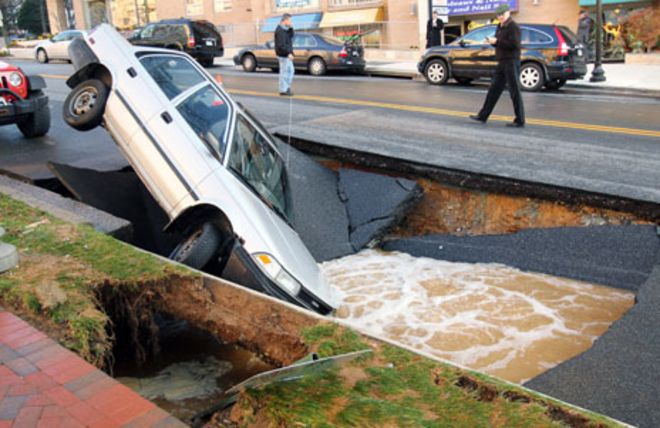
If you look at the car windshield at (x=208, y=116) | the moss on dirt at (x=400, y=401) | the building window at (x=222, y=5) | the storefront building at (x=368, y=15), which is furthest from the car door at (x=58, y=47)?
the moss on dirt at (x=400, y=401)

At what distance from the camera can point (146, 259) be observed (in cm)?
477

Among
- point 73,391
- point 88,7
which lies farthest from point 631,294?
point 88,7

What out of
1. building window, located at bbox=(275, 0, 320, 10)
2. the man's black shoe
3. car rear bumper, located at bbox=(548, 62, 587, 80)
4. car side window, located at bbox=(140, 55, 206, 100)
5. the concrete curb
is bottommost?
the concrete curb

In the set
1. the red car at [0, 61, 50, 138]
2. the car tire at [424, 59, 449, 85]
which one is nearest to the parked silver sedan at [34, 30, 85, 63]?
the car tire at [424, 59, 449, 85]

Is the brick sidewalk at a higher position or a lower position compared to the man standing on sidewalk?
lower

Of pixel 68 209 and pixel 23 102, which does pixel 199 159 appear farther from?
pixel 23 102

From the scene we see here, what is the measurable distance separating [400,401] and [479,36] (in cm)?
1667

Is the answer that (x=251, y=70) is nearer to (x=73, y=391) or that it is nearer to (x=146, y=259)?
(x=146, y=259)

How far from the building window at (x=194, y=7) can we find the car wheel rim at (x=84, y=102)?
120 ft

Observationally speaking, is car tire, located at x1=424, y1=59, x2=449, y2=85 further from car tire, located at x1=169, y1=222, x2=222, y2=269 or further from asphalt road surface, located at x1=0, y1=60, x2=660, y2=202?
car tire, located at x1=169, y1=222, x2=222, y2=269

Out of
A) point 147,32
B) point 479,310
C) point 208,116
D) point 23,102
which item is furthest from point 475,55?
point 147,32

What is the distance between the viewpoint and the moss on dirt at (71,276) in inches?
153

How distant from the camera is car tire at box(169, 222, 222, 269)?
15.9ft

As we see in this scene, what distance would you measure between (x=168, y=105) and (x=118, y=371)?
245 cm
